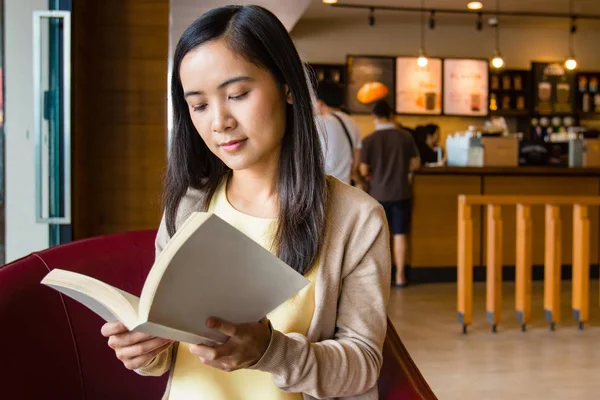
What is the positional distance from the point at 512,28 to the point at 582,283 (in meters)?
5.96

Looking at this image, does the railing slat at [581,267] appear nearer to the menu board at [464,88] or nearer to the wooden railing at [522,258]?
the wooden railing at [522,258]

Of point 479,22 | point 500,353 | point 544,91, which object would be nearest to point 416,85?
point 479,22

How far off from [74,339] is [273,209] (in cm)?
48

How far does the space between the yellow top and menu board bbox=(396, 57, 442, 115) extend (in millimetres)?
8214

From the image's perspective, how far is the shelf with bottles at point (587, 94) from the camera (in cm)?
961

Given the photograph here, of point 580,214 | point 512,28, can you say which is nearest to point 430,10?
point 512,28

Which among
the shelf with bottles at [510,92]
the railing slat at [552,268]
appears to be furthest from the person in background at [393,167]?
the shelf with bottles at [510,92]

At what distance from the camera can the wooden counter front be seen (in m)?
6.05

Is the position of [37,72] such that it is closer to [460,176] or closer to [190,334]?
[190,334]

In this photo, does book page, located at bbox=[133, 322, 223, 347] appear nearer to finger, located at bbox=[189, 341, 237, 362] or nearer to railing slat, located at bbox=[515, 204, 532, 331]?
finger, located at bbox=[189, 341, 237, 362]

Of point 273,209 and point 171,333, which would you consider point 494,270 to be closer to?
point 273,209

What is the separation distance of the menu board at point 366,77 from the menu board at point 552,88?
2.01 metres

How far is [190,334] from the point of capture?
33.0 inches

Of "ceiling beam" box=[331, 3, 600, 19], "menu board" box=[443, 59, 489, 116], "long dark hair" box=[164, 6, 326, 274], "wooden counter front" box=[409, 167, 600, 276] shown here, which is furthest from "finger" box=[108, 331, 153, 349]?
"menu board" box=[443, 59, 489, 116]
